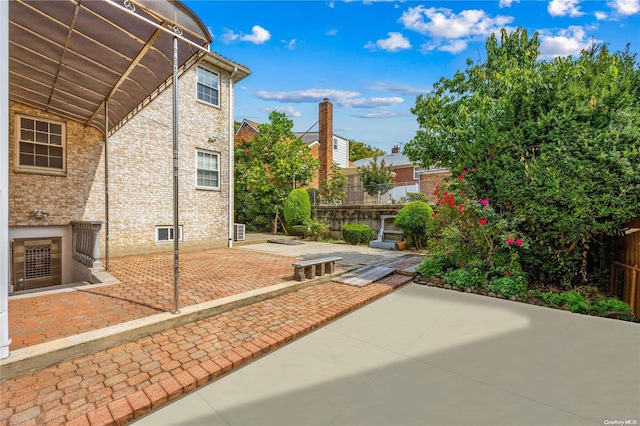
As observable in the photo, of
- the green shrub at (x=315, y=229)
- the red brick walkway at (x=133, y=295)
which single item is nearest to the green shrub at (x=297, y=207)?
the green shrub at (x=315, y=229)

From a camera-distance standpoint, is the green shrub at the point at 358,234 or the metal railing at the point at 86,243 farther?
the green shrub at the point at 358,234

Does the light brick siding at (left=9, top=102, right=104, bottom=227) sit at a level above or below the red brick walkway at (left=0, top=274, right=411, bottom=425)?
above

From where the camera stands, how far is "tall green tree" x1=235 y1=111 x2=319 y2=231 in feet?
49.4

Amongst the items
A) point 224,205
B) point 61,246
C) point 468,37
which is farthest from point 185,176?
point 468,37

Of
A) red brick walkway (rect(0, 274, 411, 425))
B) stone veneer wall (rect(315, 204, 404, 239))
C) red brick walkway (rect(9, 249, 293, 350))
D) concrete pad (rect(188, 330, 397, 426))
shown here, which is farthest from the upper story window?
concrete pad (rect(188, 330, 397, 426))

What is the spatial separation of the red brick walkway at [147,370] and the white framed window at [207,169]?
7.32m

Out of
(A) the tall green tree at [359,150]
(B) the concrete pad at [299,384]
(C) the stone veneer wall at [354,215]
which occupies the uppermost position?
(A) the tall green tree at [359,150]

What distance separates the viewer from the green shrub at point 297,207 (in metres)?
14.2

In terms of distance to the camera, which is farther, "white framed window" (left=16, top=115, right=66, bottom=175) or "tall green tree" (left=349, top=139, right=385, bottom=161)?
"tall green tree" (left=349, top=139, right=385, bottom=161)

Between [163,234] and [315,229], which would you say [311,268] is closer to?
[163,234]

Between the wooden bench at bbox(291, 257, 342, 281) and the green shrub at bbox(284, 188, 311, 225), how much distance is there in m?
7.80

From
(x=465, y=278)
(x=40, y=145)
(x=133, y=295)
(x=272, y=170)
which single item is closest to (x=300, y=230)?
(x=272, y=170)

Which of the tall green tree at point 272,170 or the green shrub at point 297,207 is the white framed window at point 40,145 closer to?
the tall green tree at point 272,170

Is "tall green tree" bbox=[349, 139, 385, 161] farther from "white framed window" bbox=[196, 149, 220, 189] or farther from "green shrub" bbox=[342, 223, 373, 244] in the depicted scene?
"white framed window" bbox=[196, 149, 220, 189]
